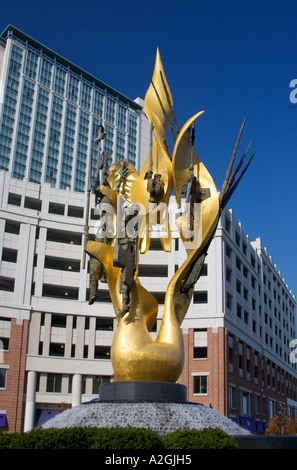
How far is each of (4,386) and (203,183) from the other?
2501 cm

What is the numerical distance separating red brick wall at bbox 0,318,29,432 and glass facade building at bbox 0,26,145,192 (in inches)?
1554

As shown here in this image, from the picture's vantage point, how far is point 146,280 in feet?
138

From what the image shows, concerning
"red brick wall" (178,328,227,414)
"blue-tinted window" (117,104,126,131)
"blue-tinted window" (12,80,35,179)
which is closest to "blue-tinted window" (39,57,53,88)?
"blue-tinted window" (12,80,35,179)

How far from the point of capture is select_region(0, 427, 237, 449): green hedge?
966 centimetres

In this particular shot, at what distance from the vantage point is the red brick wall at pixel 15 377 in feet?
120

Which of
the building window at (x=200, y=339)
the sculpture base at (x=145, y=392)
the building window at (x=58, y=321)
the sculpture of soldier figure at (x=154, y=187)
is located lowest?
the sculpture base at (x=145, y=392)

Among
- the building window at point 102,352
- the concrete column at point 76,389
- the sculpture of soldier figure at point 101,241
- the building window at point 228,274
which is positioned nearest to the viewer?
the sculpture of soldier figure at point 101,241

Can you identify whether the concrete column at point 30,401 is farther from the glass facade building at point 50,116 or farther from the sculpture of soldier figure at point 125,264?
the glass facade building at point 50,116

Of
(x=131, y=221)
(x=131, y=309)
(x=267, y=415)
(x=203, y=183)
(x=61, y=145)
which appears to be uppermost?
(x=61, y=145)

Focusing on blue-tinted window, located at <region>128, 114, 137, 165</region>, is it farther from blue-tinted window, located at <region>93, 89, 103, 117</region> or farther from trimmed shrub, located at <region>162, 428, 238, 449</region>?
trimmed shrub, located at <region>162, 428, 238, 449</region>

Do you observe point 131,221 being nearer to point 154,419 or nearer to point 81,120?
point 154,419

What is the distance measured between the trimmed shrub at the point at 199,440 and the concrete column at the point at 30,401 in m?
29.1

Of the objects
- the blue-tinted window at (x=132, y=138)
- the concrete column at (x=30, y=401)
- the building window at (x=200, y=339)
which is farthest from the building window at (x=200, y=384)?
the blue-tinted window at (x=132, y=138)
